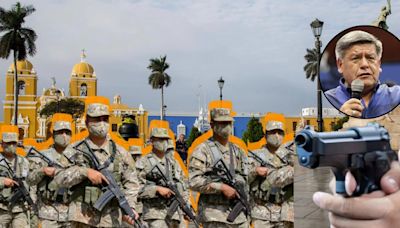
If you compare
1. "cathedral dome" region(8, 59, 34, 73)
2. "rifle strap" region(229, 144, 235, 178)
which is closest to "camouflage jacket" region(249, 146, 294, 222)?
"rifle strap" region(229, 144, 235, 178)

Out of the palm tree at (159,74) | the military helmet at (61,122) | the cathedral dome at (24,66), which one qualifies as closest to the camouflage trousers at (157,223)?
the military helmet at (61,122)

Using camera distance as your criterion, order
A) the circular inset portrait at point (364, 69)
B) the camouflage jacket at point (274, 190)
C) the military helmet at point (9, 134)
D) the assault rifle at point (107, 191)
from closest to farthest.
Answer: the circular inset portrait at point (364, 69) < the assault rifle at point (107, 191) < the camouflage jacket at point (274, 190) < the military helmet at point (9, 134)

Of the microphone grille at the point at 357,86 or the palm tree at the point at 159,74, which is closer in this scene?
the microphone grille at the point at 357,86

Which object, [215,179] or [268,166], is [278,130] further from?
[215,179]

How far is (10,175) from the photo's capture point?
7.13 meters

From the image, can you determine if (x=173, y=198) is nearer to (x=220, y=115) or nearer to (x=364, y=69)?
(x=220, y=115)

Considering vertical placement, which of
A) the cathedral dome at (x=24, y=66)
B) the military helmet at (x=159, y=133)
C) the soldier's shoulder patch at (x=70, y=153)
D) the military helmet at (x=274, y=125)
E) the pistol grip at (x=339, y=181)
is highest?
the cathedral dome at (x=24, y=66)

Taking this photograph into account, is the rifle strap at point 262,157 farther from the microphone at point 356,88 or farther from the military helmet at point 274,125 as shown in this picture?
the microphone at point 356,88

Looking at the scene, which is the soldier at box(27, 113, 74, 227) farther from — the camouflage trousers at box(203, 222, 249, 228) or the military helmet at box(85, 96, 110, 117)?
the camouflage trousers at box(203, 222, 249, 228)

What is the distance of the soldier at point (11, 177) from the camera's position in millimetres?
6914

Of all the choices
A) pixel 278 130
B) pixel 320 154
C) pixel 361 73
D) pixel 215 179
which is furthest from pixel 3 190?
pixel 320 154

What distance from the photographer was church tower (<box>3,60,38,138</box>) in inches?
2269

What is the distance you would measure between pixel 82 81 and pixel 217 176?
55914mm

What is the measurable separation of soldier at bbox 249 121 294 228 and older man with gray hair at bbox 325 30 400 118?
8.25 ft
